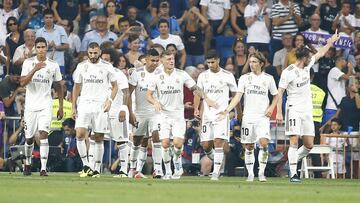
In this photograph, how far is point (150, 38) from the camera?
36344mm

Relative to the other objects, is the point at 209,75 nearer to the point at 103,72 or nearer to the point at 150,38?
the point at 103,72

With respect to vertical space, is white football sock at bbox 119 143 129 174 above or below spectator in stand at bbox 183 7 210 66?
below

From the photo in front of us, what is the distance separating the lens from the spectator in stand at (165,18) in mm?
36438

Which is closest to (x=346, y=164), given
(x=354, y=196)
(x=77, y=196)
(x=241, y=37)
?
(x=241, y=37)

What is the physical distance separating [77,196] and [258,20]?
1899 cm

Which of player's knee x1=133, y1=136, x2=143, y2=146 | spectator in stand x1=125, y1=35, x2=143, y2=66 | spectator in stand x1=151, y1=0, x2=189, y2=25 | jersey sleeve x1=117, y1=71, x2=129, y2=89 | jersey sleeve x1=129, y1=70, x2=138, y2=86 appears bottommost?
player's knee x1=133, y1=136, x2=143, y2=146

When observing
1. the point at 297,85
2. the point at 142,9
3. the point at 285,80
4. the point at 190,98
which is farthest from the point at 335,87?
the point at 285,80

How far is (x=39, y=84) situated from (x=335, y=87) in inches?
423

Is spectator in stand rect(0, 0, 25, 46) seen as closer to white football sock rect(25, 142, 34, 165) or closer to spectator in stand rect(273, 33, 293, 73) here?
spectator in stand rect(273, 33, 293, 73)

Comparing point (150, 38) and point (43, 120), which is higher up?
point (150, 38)

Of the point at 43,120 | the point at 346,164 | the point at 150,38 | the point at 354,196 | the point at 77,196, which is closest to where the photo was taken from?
the point at 77,196

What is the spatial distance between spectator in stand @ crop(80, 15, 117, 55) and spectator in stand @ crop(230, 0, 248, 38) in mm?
3697

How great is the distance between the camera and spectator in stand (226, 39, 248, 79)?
35.6 m

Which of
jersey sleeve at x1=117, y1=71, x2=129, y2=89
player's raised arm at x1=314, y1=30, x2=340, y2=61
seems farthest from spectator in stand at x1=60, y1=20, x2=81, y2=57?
player's raised arm at x1=314, y1=30, x2=340, y2=61
